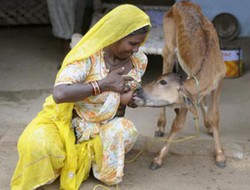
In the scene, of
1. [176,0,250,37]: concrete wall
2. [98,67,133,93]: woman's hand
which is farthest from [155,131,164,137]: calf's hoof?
[176,0,250,37]: concrete wall

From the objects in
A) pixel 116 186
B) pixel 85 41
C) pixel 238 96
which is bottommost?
pixel 238 96

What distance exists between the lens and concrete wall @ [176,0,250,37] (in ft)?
24.3

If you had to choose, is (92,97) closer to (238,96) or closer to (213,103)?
(213,103)

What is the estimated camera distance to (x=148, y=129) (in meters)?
5.03

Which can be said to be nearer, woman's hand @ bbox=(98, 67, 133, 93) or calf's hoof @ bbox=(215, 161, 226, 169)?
woman's hand @ bbox=(98, 67, 133, 93)

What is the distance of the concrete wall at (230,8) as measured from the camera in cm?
741

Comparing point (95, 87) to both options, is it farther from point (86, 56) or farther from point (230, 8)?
point (230, 8)

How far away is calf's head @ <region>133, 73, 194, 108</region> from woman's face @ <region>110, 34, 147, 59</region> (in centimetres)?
36

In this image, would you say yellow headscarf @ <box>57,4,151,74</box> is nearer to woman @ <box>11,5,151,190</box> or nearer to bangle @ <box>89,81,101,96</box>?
woman @ <box>11,5,151,190</box>

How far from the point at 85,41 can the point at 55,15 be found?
153 inches

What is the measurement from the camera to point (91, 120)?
12.0 ft

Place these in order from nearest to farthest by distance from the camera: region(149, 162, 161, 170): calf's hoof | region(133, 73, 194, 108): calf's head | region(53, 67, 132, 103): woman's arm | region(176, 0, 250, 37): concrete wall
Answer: region(53, 67, 132, 103): woman's arm
region(133, 73, 194, 108): calf's head
region(149, 162, 161, 170): calf's hoof
region(176, 0, 250, 37): concrete wall

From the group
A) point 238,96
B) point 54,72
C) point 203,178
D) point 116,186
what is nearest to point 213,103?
point 203,178

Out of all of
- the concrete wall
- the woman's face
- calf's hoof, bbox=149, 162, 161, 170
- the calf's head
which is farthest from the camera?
the concrete wall
